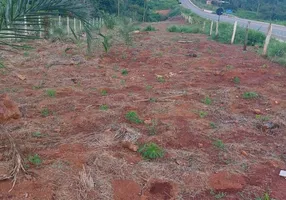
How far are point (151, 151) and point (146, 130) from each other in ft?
2.72

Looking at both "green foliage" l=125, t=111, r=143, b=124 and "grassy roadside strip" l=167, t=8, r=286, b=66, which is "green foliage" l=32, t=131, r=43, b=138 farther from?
"grassy roadside strip" l=167, t=8, r=286, b=66

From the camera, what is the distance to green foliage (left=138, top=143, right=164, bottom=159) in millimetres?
3822

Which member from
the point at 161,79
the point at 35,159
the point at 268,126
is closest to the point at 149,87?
the point at 161,79

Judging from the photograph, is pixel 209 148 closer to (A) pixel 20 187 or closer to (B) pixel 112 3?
(A) pixel 20 187

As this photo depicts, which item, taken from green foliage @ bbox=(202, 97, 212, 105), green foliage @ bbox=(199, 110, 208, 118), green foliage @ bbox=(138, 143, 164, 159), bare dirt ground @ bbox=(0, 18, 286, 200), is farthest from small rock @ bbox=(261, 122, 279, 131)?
green foliage @ bbox=(138, 143, 164, 159)

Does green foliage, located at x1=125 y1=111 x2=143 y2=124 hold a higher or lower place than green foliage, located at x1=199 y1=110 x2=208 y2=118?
higher

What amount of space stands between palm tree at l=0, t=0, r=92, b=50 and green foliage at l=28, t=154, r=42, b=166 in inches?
55.3

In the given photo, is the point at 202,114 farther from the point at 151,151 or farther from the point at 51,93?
the point at 51,93

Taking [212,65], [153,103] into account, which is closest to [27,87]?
[153,103]

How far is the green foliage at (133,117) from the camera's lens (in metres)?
4.91

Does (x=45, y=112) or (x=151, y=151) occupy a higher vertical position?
(x=151, y=151)

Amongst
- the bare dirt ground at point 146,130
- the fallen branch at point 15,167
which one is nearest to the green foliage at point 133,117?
the bare dirt ground at point 146,130

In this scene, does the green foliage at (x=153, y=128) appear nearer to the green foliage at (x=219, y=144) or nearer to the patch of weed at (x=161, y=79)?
the green foliage at (x=219, y=144)

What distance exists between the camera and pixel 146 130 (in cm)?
465
